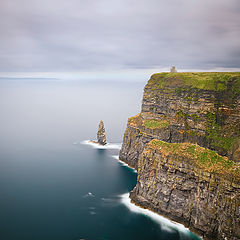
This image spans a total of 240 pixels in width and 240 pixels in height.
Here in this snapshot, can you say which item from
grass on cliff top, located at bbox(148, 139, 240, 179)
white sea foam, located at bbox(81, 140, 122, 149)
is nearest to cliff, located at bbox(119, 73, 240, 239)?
grass on cliff top, located at bbox(148, 139, 240, 179)

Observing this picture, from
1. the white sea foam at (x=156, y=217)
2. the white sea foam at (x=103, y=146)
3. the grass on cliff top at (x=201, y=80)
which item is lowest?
the white sea foam at (x=156, y=217)

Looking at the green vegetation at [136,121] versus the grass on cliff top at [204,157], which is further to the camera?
the green vegetation at [136,121]

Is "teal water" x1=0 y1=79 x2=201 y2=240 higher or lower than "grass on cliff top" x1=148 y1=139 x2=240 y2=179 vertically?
lower

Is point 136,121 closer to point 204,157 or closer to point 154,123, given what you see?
point 154,123

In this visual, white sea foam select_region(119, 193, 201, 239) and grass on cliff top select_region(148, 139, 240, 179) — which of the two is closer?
grass on cliff top select_region(148, 139, 240, 179)

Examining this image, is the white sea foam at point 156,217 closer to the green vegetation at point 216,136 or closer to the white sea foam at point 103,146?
the green vegetation at point 216,136

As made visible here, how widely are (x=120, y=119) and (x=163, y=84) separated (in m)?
97.3

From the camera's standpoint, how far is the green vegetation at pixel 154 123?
78.3 metres

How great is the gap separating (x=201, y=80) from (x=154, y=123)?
20.8 meters

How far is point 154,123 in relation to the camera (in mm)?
81438

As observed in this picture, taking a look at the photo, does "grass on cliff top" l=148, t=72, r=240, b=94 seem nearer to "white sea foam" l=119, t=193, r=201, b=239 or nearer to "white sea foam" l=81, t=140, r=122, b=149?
"white sea foam" l=119, t=193, r=201, b=239

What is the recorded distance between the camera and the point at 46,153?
101m

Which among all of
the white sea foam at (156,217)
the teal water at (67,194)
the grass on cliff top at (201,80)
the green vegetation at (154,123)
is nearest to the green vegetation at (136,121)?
the green vegetation at (154,123)

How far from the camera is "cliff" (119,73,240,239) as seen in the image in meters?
48.4
